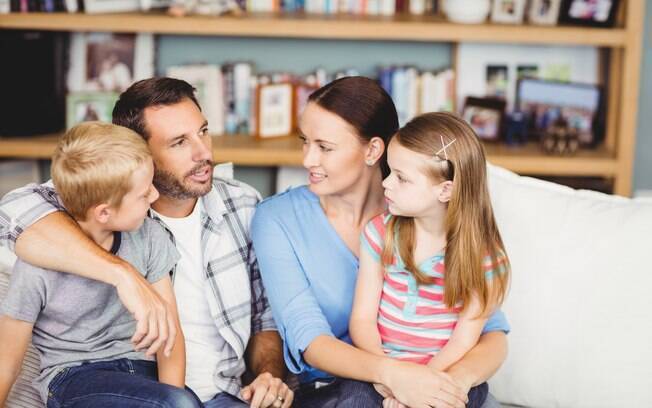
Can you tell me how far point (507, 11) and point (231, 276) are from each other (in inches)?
64.6

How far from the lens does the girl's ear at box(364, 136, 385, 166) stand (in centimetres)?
191

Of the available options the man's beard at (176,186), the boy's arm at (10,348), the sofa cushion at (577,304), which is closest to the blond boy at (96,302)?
the boy's arm at (10,348)

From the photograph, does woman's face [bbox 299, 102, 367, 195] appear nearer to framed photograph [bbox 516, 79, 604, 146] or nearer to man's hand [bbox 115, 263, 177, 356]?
man's hand [bbox 115, 263, 177, 356]

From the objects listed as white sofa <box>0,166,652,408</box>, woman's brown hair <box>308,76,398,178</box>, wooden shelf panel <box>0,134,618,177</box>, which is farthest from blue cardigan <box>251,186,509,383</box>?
wooden shelf panel <box>0,134,618,177</box>

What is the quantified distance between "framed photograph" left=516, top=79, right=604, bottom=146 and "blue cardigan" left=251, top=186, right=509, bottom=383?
4.99ft

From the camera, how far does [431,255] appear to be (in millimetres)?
1838

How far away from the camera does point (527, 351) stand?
6.28 feet

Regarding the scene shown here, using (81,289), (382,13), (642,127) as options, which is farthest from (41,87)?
(642,127)

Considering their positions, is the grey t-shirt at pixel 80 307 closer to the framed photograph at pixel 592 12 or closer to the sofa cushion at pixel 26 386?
the sofa cushion at pixel 26 386

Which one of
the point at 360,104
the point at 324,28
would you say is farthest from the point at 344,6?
the point at 360,104

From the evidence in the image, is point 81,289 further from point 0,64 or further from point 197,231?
point 0,64

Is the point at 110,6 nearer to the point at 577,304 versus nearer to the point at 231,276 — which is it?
the point at 231,276

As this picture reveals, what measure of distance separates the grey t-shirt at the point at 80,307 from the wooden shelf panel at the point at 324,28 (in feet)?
4.42

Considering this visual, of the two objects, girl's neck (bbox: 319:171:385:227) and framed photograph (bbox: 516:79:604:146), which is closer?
girl's neck (bbox: 319:171:385:227)
